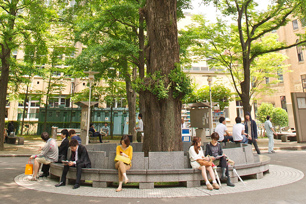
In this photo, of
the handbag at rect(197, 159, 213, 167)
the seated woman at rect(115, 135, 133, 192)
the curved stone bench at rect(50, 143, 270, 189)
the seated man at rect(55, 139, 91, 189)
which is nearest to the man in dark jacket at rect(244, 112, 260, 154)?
the curved stone bench at rect(50, 143, 270, 189)

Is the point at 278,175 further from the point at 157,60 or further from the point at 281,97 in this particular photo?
the point at 281,97

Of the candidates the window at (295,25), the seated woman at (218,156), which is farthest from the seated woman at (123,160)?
the window at (295,25)

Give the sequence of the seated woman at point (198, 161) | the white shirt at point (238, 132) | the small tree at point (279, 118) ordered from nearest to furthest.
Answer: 1. the seated woman at point (198, 161)
2. the white shirt at point (238, 132)
3. the small tree at point (279, 118)

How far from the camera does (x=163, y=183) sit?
5910 millimetres

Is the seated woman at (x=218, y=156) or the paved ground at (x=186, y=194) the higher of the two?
the seated woman at (x=218, y=156)

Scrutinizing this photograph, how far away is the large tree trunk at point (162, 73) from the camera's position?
6.66m

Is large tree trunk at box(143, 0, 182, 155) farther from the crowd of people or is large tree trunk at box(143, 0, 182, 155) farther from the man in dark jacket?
the man in dark jacket

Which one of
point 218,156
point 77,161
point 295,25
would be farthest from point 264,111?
point 77,161

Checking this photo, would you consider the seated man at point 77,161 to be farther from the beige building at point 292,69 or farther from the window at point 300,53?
the window at point 300,53

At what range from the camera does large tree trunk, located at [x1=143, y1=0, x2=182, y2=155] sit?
262 inches

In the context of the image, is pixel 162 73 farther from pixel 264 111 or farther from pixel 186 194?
pixel 264 111

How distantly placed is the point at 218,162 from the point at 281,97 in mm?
37336

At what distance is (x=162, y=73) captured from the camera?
6.81 meters

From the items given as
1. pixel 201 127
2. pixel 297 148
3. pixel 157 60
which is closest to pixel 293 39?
pixel 297 148
